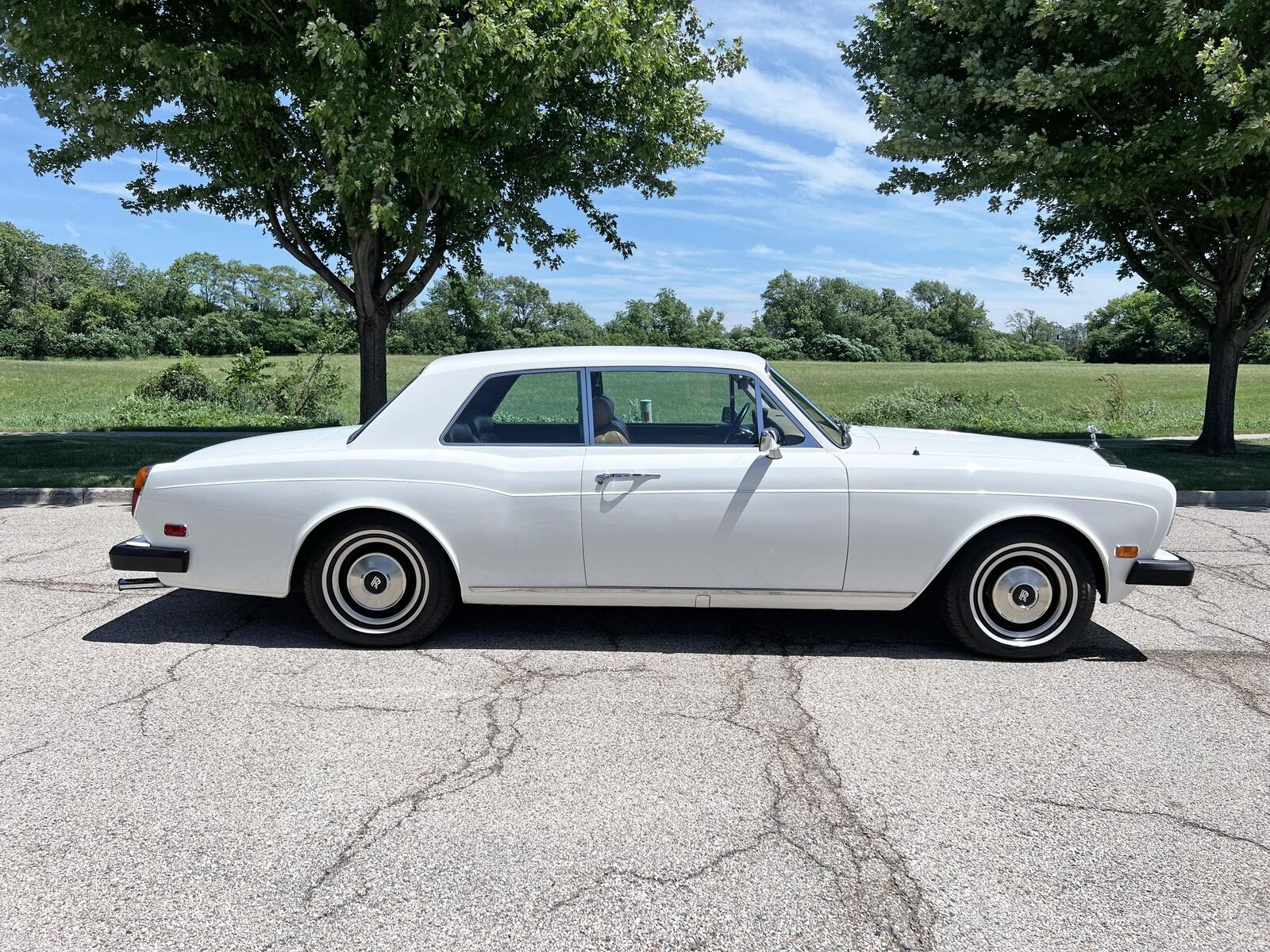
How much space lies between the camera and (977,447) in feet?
15.9

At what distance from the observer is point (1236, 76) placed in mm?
10438

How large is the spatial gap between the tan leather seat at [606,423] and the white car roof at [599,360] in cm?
19

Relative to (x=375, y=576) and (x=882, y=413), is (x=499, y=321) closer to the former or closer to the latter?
(x=882, y=413)

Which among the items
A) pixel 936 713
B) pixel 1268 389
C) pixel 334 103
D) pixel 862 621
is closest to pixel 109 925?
pixel 936 713

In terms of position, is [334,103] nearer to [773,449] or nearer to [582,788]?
[773,449]

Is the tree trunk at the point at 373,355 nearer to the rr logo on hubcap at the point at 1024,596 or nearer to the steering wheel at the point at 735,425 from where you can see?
the steering wheel at the point at 735,425

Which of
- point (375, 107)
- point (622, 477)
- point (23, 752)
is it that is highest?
point (375, 107)

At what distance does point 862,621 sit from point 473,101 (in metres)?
8.35

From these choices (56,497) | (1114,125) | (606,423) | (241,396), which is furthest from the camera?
(241,396)

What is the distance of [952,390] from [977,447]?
68.0 ft

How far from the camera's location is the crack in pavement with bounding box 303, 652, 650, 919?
2.61 meters

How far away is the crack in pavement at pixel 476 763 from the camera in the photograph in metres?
2.61

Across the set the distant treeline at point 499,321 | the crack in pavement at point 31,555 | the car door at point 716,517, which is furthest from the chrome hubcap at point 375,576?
the distant treeline at point 499,321

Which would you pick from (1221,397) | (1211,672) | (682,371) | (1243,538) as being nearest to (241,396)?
(682,371)
